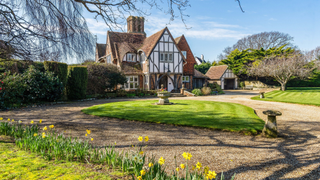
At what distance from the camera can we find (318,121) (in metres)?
7.74

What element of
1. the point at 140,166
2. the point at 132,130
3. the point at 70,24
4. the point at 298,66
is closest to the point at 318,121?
the point at 132,130

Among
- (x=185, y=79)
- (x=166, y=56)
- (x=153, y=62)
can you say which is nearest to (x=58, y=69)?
(x=153, y=62)

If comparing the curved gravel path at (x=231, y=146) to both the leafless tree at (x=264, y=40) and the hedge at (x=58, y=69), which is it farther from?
the leafless tree at (x=264, y=40)

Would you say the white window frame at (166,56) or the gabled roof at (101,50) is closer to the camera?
the white window frame at (166,56)

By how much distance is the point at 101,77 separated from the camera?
19.1 meters

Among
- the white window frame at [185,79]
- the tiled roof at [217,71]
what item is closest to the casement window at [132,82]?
the white window frame at [185,79]

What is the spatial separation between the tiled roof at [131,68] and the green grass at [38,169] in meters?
20.1

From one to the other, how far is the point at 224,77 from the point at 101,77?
25.2 m

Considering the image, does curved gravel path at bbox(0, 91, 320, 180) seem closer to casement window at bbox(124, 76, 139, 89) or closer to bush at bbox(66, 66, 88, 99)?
bush at bbox(66, 66, 88, 99)

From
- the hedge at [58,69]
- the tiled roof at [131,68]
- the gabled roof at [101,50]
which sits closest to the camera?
the hedge at [58,69]

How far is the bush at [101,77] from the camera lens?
742 inches

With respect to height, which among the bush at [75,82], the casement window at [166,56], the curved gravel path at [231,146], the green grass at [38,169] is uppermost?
the casement window at [166,56]

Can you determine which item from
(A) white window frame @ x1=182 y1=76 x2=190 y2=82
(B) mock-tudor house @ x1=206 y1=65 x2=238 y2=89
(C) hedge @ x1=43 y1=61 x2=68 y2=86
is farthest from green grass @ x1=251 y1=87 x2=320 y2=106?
(C) hedge @ x1=43 y1=61 x2=68 y2=86

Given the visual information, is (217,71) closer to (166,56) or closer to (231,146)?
(166,56)
